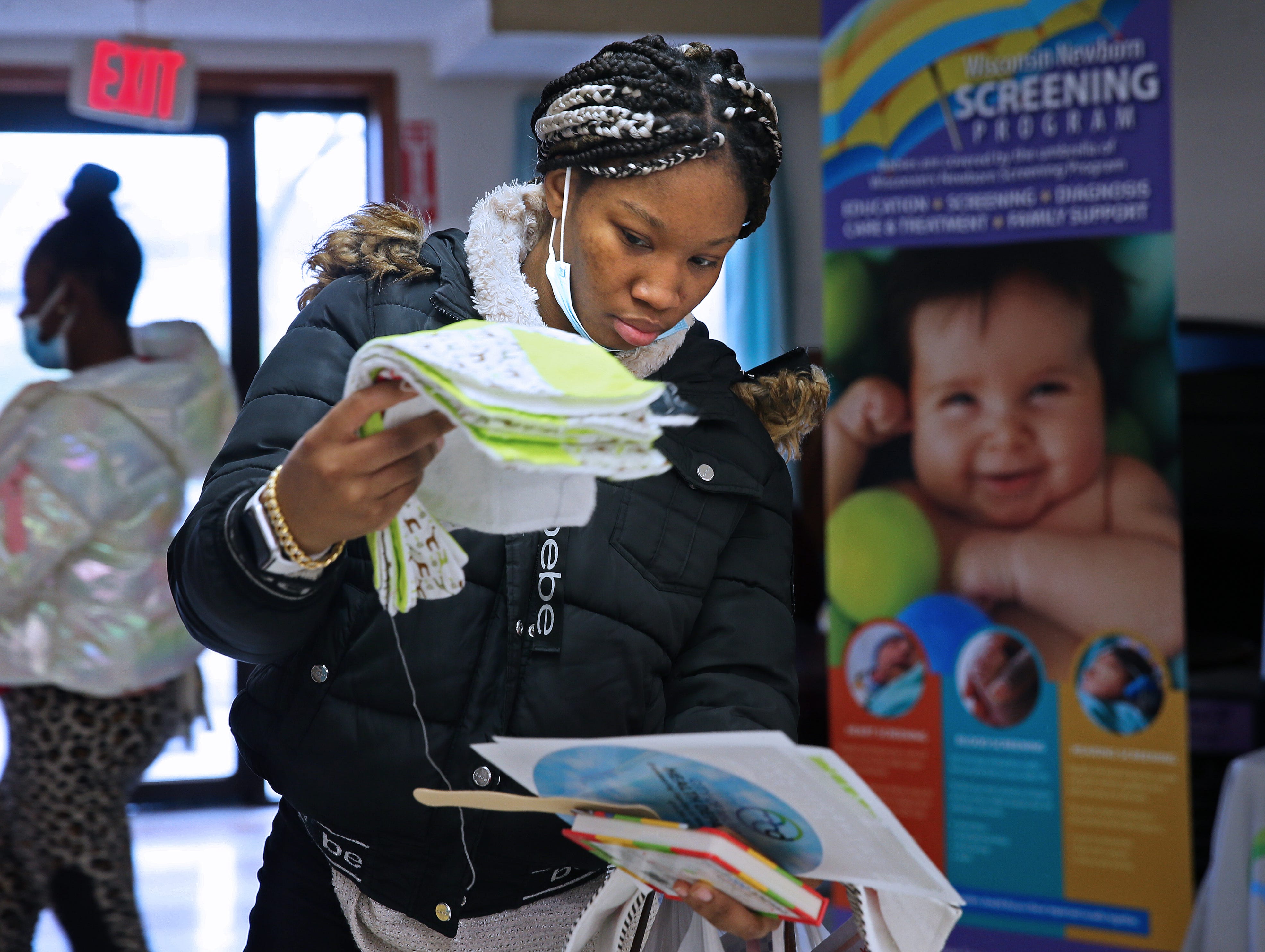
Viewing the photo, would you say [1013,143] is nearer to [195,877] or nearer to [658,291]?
[658,291]

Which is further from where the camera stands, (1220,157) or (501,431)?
(1220,157)

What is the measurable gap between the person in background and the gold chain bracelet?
2.03 metres

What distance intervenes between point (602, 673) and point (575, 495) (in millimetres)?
325

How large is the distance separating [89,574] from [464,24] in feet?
10.1

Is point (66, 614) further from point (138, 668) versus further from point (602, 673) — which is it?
point (602, 673)

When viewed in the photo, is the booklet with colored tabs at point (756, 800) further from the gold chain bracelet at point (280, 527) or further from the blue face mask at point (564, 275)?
the blue face mask at point (564, 275)

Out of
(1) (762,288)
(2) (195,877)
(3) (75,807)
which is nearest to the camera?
(3) (75,807)

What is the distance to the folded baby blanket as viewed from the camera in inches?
29.0

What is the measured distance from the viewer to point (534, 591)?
1.11m

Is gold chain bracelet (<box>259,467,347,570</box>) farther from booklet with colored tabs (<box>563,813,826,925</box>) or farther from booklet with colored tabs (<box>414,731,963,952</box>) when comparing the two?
booklet with colored tabs (<box>563,813,826,925</box>)

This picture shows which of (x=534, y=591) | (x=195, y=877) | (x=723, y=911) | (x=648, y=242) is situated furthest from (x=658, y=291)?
(x=195, y=877)

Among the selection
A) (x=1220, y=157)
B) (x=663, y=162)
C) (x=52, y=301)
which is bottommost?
(x=663, y=162)

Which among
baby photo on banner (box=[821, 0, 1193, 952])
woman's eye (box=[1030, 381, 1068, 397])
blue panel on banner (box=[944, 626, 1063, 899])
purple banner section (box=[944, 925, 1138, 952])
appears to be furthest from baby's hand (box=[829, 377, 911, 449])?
purple banner section (box=[944, 925, 1138, 952])

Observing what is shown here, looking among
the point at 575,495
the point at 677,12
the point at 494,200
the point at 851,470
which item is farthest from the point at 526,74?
the point at 575,495
